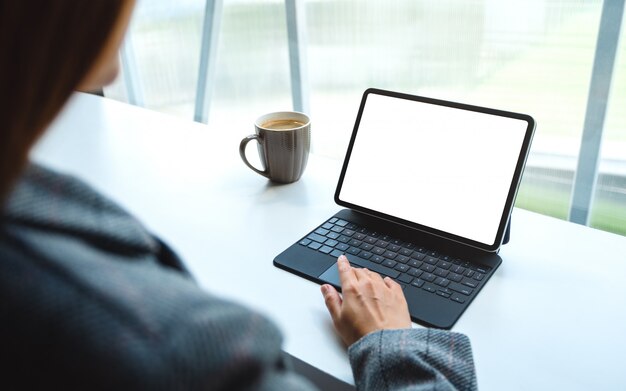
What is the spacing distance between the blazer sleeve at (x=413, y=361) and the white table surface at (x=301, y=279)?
0.14 feet

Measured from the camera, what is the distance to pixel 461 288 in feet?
2.44

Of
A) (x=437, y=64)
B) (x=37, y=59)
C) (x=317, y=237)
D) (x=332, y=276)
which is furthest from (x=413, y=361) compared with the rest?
(x=437, y=64)

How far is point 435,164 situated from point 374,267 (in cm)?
18

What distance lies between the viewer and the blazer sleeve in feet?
1.87

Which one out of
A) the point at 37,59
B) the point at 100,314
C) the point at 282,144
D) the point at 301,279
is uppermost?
the point at 37,59

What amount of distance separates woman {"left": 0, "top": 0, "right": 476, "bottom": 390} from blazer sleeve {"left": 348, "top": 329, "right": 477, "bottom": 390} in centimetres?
25

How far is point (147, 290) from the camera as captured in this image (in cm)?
33

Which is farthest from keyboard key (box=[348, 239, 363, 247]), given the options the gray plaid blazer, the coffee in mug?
the gray plaid blazer

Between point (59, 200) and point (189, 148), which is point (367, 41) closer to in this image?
point (189, 148)

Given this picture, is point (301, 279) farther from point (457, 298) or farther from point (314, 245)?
point (457, 298)

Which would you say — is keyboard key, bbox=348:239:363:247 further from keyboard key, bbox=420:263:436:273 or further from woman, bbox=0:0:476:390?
woman, bbox=0:0:476:390

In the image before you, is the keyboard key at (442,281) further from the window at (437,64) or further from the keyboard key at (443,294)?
the window at (437,64)

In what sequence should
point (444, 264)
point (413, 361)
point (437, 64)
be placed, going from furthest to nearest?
point (437, 64)
point (444, 264)
point (413, 361)

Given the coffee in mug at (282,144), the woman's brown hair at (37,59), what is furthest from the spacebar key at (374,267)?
the woman's brown hair at (37,59)
